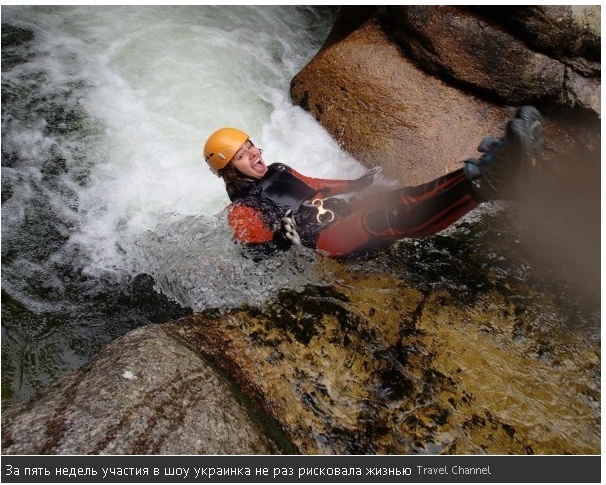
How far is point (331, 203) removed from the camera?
12.7 ft

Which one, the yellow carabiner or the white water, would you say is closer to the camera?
the yellow carabiner

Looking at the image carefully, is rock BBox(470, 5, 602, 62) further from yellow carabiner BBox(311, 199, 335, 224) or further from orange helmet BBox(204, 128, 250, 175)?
orange helmet BBox(204, 128, 250, 175)

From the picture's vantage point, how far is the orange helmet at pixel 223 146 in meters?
3.71

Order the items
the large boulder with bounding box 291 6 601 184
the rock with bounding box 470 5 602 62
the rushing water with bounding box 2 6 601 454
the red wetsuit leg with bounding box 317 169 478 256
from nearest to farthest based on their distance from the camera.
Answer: the rushing water with bounding box 2 6 601 454
the red wetsuit leg with bounding box 317 169 478 256
the rock with bounding box 470 5 602 62
the large boulder with bounding box 291 6 601 184

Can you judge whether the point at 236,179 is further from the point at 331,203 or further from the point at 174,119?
the point at 174,119

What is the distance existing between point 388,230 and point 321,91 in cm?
267

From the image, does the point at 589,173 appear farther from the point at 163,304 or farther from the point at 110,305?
the point at 110,305

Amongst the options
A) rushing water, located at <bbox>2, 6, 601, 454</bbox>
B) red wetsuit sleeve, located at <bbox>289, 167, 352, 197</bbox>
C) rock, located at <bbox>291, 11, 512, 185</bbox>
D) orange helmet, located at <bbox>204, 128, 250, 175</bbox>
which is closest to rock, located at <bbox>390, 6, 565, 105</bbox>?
rock, located at <bbox>291, 11, 512, 185</bbox>

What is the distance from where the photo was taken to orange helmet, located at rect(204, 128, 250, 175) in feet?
12.2

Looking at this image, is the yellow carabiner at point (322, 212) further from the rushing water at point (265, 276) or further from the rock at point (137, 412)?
the rock at point (137, 412)

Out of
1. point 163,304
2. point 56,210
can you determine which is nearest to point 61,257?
point 56,210

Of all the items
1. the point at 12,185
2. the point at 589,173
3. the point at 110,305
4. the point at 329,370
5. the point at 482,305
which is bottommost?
the point at 12,185

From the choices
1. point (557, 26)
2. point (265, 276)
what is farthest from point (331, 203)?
point (557, 26)

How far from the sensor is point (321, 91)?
530cm
